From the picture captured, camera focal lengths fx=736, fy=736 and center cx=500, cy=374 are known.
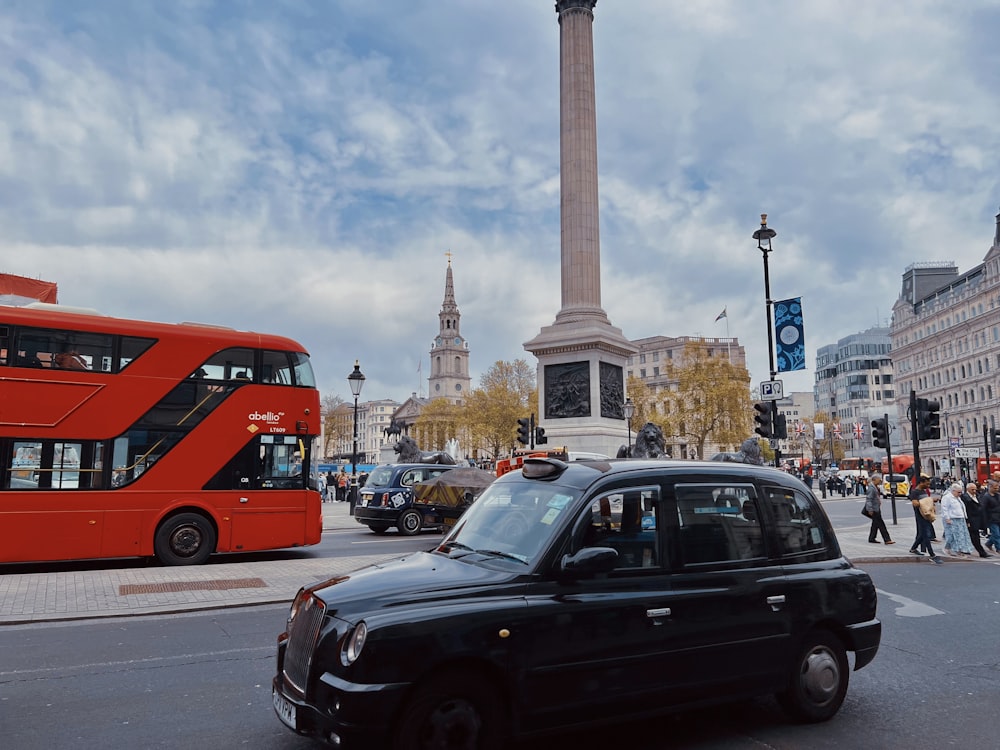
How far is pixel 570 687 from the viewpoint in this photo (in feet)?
13.8

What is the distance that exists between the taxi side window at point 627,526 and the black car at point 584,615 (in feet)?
0.04

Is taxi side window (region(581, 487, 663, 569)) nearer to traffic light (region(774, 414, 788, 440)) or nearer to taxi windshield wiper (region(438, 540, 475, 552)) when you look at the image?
taxi windshield wiper (region(438, 540, 475, 552))

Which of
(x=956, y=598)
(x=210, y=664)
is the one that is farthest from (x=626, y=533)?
(x=956, y=598)

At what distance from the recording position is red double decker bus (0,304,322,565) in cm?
1270

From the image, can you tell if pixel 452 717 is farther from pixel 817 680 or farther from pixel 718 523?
pixel 817 680

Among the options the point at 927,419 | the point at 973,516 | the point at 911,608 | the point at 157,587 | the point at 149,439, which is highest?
the point at 927,419

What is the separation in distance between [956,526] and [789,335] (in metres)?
5.89

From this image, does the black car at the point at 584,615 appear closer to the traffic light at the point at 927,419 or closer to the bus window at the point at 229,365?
the bus window at the point at 229,365

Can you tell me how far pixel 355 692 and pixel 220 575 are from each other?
10085 millimetres

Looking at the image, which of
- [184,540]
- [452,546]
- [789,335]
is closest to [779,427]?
[789,335]

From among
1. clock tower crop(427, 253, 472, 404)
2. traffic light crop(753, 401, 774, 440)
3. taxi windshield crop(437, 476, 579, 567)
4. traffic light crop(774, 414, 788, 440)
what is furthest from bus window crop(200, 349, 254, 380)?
clock tower crop(427, 253, 472, 404)

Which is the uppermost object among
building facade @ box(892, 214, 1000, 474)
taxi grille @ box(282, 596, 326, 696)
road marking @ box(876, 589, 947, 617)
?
building facade @ box(892, 214, 1000, 474)

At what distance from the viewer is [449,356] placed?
176 meters

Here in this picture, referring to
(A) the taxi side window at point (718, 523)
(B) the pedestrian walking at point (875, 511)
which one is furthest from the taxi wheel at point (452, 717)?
(B) the pedestrian walking at point (875, 511)
